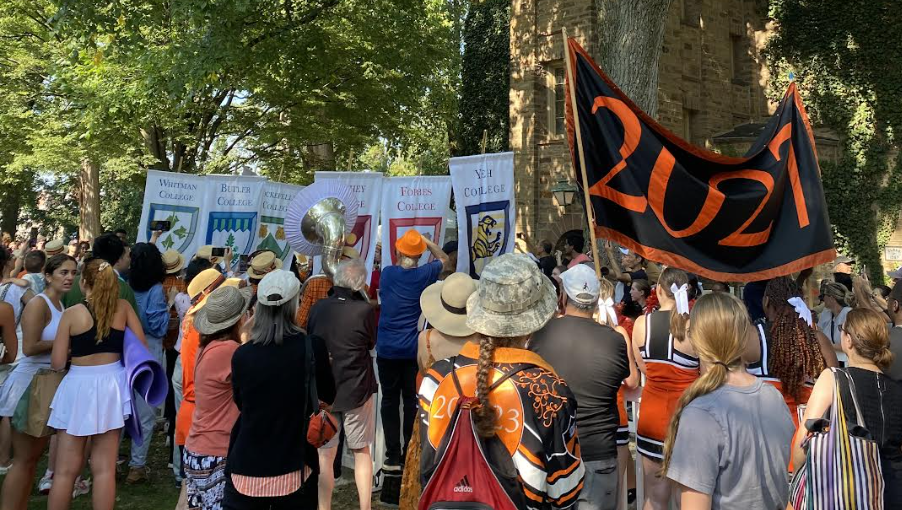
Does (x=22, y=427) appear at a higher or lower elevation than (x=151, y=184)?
lower

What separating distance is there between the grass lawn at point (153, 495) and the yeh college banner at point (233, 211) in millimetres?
3411

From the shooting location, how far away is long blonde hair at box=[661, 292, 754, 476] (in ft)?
8.80

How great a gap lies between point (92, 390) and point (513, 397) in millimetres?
3210

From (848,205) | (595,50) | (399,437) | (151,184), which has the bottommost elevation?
(399,437)

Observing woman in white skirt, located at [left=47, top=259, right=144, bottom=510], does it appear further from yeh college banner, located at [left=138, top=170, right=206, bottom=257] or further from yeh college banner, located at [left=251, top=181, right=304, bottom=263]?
yeh college banner, located at [left=251, top=181, right=304, bottom=263]

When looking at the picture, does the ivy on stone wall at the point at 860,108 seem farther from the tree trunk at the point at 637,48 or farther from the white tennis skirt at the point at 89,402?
the white tennis skirt at the point at 89,402

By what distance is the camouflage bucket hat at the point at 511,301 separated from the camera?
2525 millimetres

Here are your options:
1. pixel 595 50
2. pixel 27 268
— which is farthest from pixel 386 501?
pixel 595 50

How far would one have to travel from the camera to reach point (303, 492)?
3568mm

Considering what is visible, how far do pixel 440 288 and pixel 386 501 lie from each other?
249cm

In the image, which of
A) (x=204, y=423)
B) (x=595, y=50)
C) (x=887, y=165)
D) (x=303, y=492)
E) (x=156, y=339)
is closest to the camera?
(x=303, y=492)

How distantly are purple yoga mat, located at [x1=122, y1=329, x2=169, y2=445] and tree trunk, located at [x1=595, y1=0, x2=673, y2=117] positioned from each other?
6766mm

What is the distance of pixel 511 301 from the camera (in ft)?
8.36

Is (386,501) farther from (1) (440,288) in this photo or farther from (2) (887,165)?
(2) (887,165)
